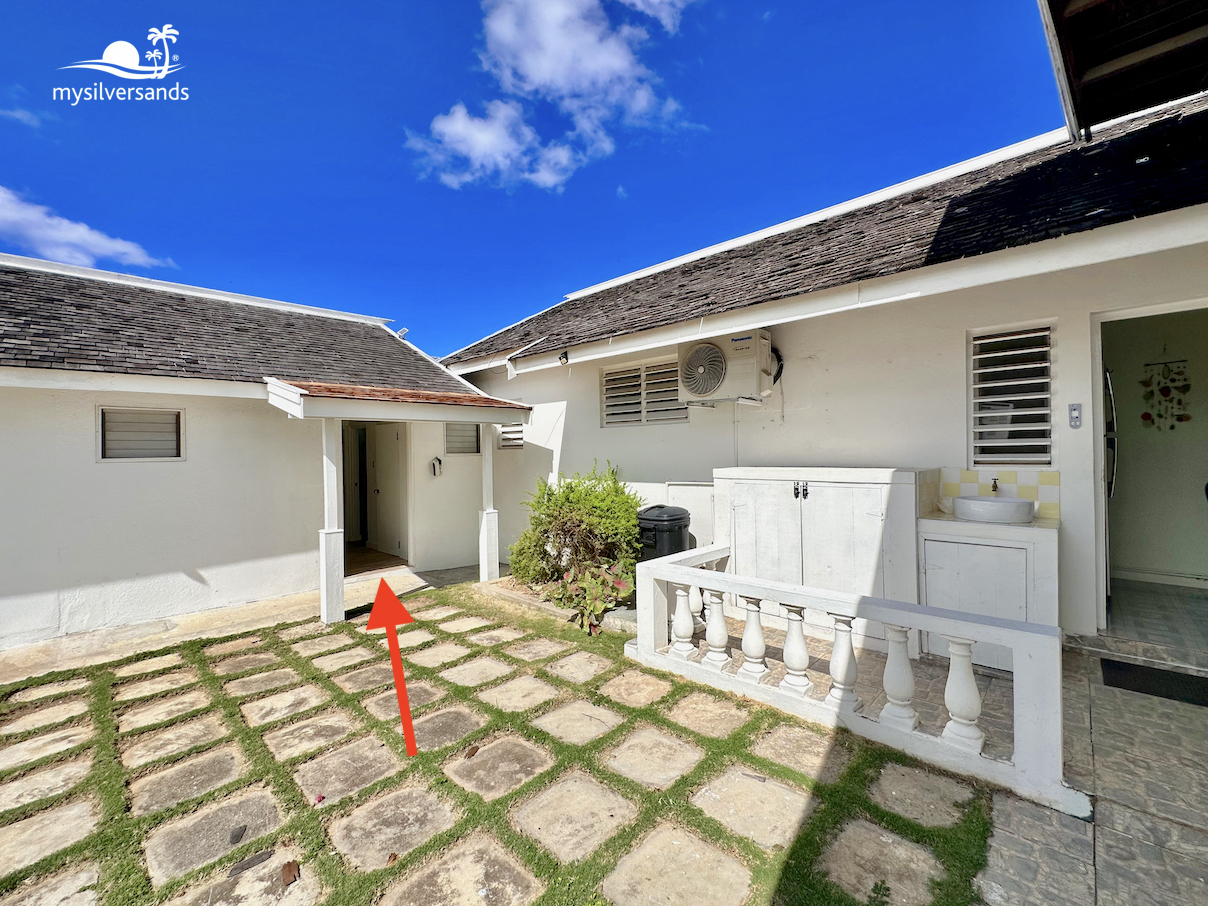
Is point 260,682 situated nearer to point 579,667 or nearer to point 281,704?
point 281,704

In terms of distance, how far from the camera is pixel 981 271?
3.67m

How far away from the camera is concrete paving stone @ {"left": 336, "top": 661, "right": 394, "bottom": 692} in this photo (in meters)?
4.02

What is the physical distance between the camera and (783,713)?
132 inches

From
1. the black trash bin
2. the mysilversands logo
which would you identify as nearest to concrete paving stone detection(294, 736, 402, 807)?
the black trash bin

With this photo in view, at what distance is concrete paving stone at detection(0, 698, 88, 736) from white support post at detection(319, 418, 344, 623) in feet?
6.76

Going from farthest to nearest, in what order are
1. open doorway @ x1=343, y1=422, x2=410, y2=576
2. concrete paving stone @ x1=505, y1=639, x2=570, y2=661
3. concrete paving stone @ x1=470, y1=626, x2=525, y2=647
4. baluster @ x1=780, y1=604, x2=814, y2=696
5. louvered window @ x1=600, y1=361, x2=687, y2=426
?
open doorway @ x1=343, y1=422, x2=410, y2=576 < louvered window @ x1=600, y1=361, x2=687, y2=426 < concrete paving stone @ x1=470, y1=626, x2=525, y2=647 < concrete paving stone @ x1=505, y1=639, x2=570, y2=661 < baluster @ x1=780, y1=604, x2=814, y2=696

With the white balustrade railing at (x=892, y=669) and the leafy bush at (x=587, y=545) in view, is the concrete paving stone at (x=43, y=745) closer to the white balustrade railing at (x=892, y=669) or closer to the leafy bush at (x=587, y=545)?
the leafy bush at (x=587, y=545)

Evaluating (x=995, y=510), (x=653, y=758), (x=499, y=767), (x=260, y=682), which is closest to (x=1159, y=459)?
(x=995, y=510)

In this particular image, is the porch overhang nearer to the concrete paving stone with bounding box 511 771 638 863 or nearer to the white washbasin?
the concrete paving stone with bounding box 511 771 638 863

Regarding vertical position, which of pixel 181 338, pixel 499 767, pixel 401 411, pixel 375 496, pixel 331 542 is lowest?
pixel 499 767

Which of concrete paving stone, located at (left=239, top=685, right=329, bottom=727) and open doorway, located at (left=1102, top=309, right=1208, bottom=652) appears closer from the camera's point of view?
concrete paving stone, located at (left=239, top=685, right=329, bottom=727)

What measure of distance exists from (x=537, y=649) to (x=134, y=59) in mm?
9381

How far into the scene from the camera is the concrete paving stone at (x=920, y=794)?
7.65 ft

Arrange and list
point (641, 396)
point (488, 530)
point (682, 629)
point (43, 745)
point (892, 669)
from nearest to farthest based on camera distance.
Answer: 1. point (892, 669)
2. point (43, 745)
3. point (682, 629)
4. point (488, 530)
5. point (641, 396)
